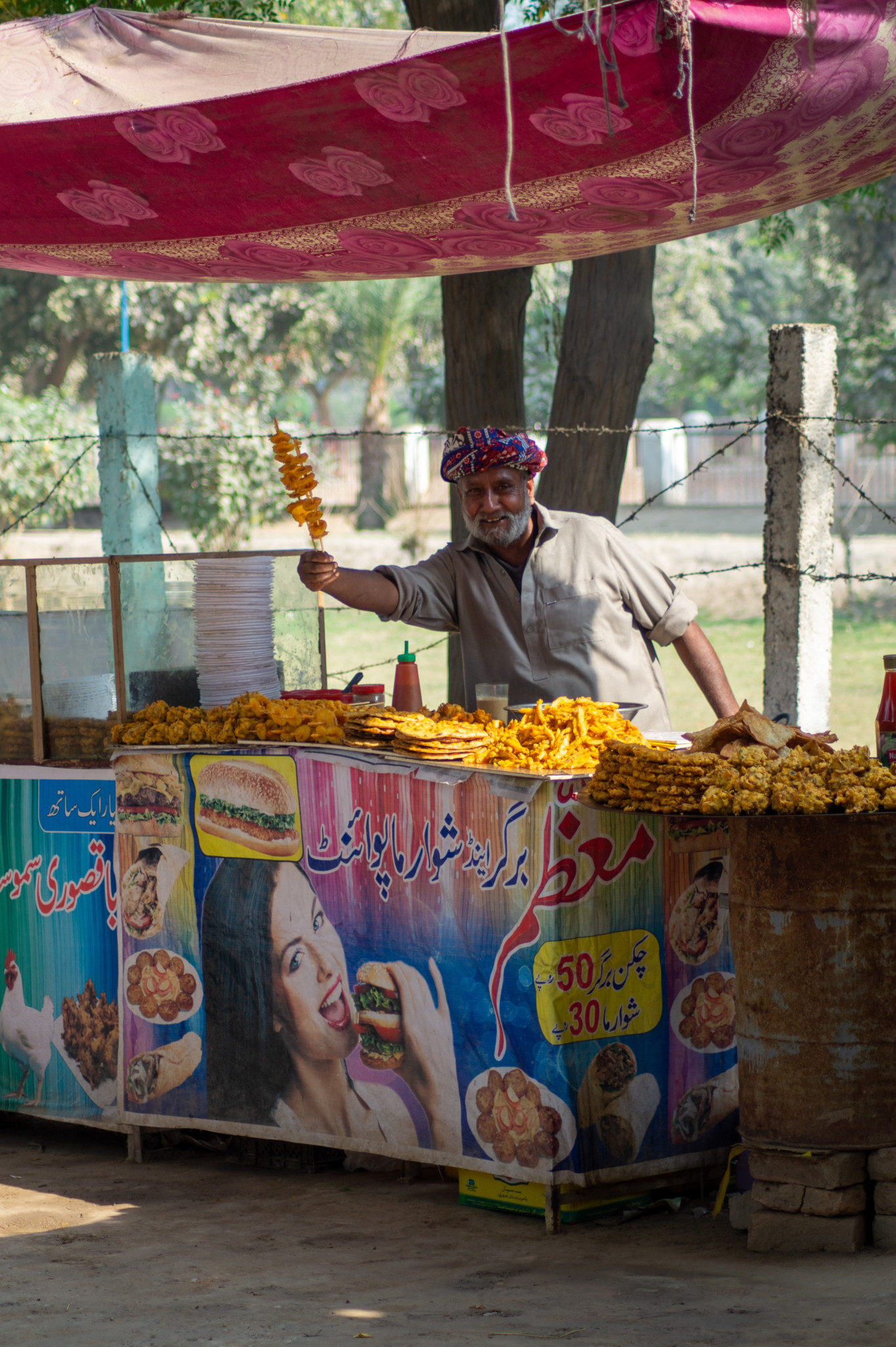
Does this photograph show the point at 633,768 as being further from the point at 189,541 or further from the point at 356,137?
the point at 189,541

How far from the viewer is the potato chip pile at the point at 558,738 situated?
151 inches

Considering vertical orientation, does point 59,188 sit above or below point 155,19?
below

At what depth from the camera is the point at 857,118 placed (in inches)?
151

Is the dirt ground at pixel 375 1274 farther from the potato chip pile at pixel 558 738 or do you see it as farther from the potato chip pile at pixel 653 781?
the potato chip pile at pixel 558 738

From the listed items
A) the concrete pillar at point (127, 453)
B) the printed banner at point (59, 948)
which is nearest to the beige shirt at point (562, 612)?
the printed banner at point (59, 948)

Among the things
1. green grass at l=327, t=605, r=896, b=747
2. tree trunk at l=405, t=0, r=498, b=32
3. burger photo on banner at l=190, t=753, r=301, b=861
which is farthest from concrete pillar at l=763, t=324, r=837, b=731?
green grass at l=327, t=605, r=896, b=747

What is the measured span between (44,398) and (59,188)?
1537cm

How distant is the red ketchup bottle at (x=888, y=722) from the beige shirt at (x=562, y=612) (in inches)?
43.6

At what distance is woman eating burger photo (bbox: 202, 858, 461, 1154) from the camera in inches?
161

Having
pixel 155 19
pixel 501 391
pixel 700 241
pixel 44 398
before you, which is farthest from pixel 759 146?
pixel 700 241

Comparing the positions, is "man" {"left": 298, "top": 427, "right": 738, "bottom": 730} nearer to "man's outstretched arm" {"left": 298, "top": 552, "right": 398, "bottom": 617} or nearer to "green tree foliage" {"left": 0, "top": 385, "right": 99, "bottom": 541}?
"man's outstretched arm" {"left": 298, "top": 552, "right": 398, "bottom": 617}

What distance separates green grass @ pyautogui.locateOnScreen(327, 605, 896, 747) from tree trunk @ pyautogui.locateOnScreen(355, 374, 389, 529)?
6370 millimetres

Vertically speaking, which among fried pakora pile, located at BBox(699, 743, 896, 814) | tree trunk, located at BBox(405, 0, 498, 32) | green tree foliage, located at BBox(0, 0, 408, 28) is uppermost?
green tree foliage, located at BBox(0, 0, 408, 28)

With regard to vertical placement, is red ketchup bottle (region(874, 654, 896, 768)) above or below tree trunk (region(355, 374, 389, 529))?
below
